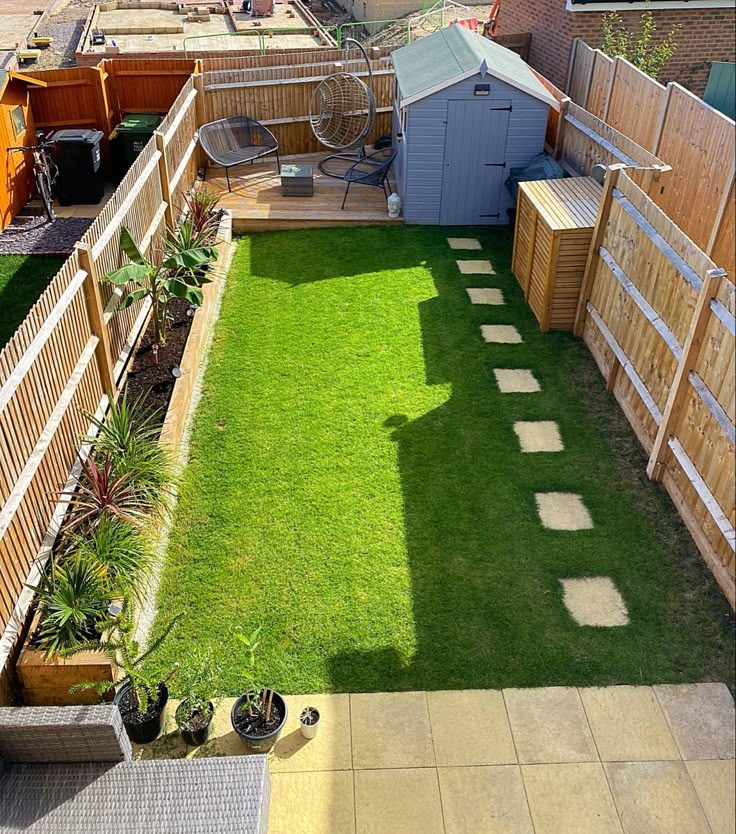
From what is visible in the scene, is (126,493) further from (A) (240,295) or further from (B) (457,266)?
(B) (457,266)

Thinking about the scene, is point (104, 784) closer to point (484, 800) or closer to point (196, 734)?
point (196, 734)

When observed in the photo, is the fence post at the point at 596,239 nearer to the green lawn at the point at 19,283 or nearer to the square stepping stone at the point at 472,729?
the square stepping stone at the point at 472,729

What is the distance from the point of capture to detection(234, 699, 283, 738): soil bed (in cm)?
486

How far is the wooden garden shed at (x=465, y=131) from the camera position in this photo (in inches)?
444

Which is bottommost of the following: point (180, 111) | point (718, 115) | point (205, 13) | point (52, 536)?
point (205, 13)

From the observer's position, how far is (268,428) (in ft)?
25.4

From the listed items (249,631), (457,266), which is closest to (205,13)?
(457,266)

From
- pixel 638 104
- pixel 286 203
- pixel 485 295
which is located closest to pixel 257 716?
pixel 485 295

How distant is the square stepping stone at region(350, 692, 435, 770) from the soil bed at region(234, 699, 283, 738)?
1.69ft

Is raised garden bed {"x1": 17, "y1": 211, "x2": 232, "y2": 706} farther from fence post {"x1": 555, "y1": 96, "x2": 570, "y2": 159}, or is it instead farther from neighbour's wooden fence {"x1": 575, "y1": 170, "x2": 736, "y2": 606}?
fence post {"x1": 555, "y1": 96, "x2": 570, "y2": 159}

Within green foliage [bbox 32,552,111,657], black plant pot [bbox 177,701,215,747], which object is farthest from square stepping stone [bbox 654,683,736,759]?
green foliage [bbox 32,552,111,657]

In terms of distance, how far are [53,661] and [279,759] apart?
1584 mm

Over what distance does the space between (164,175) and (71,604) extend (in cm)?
642

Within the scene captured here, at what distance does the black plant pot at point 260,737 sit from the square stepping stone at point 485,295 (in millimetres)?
6407
